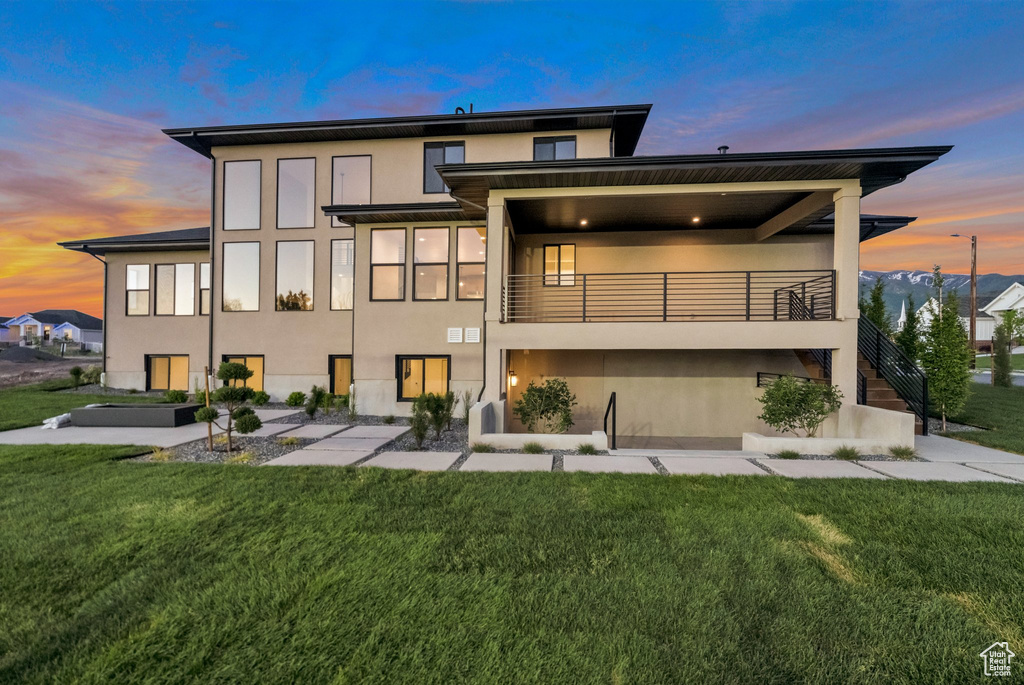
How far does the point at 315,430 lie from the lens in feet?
29.8

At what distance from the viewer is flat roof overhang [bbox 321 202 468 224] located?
10523 mm

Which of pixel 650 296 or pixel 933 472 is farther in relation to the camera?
pixel 650 296

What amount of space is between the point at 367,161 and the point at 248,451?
386 inches

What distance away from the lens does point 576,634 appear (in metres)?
2.45

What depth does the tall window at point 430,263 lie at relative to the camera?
1136 cm

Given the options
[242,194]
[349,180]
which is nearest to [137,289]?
[242,194]

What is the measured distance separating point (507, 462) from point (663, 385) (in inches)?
242

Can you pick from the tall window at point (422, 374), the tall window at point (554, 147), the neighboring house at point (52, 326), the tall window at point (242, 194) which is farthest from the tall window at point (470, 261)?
the neighboring house at point (52, 326)

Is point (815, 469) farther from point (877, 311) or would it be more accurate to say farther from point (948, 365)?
point (877, 311)

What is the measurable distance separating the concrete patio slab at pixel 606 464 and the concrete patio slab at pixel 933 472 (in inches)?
135

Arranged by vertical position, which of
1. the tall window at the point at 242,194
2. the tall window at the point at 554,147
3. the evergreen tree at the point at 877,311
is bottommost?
the evergreen tree at the point at 877,311

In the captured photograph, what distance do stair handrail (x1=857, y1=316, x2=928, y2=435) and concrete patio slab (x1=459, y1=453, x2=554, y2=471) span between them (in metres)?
7.84

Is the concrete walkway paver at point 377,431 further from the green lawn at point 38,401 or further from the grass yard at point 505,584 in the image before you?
the green lawn at point 38,401

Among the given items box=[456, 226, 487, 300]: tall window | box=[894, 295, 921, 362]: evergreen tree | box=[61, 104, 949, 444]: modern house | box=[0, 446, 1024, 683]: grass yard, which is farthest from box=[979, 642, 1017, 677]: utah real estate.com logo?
box=[894, 295, 921, 362]: evergreen tree
